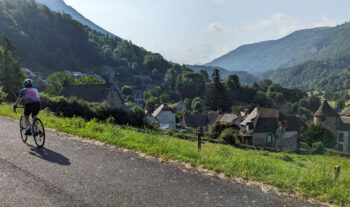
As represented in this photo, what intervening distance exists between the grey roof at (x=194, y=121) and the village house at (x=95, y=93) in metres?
24.9

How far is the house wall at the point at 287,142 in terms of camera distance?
45.5 metres

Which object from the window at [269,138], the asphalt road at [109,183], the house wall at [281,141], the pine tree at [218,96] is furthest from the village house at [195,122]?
the asphalt road at [109,183]

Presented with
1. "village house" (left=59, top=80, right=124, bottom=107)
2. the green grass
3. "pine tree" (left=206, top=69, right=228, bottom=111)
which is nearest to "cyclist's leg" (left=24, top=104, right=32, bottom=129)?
the green grass

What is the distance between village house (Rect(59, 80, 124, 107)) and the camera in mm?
46000

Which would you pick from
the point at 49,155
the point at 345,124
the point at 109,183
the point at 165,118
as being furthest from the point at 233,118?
the point at 109,183

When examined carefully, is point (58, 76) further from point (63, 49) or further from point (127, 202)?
point (63, 49)

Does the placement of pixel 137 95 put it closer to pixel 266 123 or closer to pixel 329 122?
pixel 266 123

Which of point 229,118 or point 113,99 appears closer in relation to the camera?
point 113,99

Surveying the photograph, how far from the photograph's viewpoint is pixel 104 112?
29594 mm

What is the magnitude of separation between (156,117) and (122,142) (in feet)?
193

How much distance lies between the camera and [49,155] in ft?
26.8

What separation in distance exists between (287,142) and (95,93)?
128ft

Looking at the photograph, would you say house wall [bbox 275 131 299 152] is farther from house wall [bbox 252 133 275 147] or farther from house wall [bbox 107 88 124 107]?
house wall [bbox 107 88 124 107]

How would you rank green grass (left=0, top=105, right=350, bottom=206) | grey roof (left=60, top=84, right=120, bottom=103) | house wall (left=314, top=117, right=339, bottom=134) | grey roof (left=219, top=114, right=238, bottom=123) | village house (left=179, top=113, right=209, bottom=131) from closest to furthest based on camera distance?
green grass (left=0, top=105, right=350, bottom=206), grey roof (left=60, top=84, right=120, bottom=103), house wall (left=314, top=117, right=339, bottom=134), grey roof (left=219, top=114, right=238, bottom=123), village house (left=179, top=113, right=209, bottom=131)
